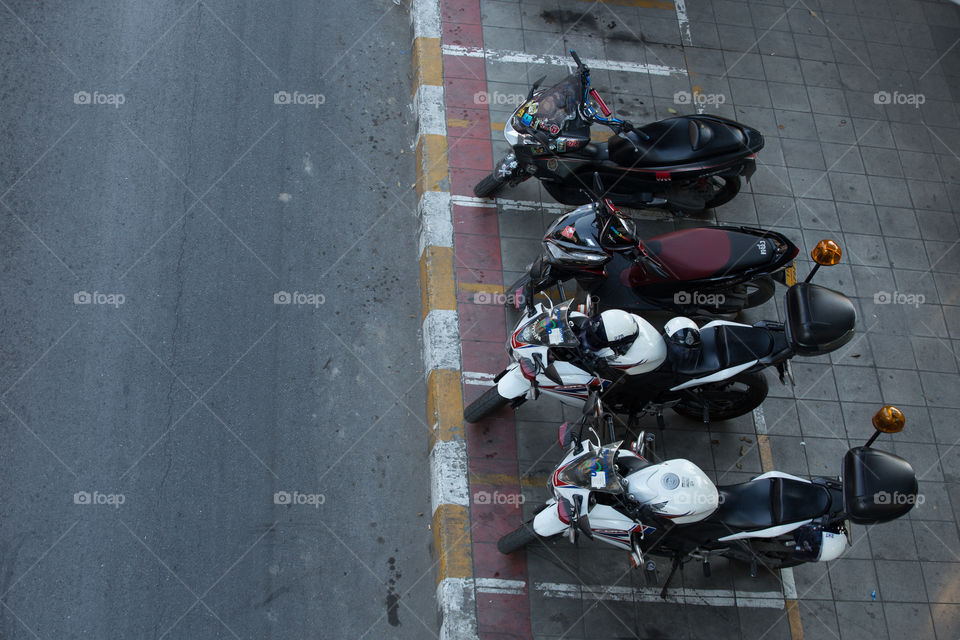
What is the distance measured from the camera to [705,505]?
6.20 metres

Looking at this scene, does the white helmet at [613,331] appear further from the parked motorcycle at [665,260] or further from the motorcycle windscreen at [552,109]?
Answer: the motorcycle windscreen at [552,109]

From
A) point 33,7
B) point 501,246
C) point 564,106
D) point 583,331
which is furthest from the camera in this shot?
point 33,7

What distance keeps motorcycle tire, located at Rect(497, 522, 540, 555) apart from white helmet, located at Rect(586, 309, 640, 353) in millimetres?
1741

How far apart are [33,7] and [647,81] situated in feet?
25.8

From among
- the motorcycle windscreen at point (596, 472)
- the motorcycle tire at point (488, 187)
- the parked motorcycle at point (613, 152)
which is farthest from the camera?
the motorcycle tire at point (488, 187)

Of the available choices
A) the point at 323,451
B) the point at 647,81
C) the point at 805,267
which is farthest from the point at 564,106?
the point at 323,451

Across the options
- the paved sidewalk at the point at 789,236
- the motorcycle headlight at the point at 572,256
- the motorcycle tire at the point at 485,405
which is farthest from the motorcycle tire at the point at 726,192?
the motorcycle tire at the point at 485,405

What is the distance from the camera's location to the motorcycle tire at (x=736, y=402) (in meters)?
7.51

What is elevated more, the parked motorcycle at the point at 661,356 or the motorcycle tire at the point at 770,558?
the parked motorcycle at the point at 661,356

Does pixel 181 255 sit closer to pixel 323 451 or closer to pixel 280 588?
pixel 323 451

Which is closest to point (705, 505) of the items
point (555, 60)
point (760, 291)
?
point (760, 291)

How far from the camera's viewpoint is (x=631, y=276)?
27.4ft

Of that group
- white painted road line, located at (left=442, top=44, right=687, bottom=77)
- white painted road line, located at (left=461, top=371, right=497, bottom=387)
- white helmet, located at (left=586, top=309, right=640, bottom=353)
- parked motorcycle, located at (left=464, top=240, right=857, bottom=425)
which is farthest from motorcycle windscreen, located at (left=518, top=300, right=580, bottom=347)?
white painted road line, located at (left=442, top=44, right=687, bottom=77)

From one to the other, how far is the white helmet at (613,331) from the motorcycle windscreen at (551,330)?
0.16m
